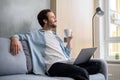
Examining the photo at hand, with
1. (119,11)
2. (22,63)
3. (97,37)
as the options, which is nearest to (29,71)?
(22,63)

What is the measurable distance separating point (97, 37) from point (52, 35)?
175 centimetres

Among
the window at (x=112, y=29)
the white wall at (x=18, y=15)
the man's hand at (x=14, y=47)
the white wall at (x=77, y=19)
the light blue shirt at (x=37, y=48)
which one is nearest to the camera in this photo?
the man's hand at (x=14, y=47)

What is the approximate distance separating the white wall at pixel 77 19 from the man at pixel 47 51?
649 mm

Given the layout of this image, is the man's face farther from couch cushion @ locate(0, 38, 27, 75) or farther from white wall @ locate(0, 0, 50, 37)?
couch cushion @ locate(0, 38, 27, 75)

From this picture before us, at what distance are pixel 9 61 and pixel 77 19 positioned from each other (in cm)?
193

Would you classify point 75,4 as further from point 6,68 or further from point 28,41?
point 6,68

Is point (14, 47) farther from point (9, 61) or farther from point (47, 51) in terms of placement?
point (47, 51)

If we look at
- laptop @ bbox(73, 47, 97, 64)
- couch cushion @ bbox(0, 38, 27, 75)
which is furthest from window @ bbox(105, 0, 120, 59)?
couch cushion @ bbox(0, 38, 27, 75)

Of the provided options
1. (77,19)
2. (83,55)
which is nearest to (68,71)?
(83,55)

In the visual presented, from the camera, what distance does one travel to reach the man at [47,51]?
7.07 feet

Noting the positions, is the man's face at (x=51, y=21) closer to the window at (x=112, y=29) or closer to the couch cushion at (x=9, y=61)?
the couch cushion at (x=9, y=61)

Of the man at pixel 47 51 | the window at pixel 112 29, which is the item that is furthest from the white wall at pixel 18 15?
the window at pixel 112 29

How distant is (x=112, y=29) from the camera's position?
4.25 meters

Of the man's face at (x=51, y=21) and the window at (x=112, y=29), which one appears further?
the window at (x=112, y=29)
